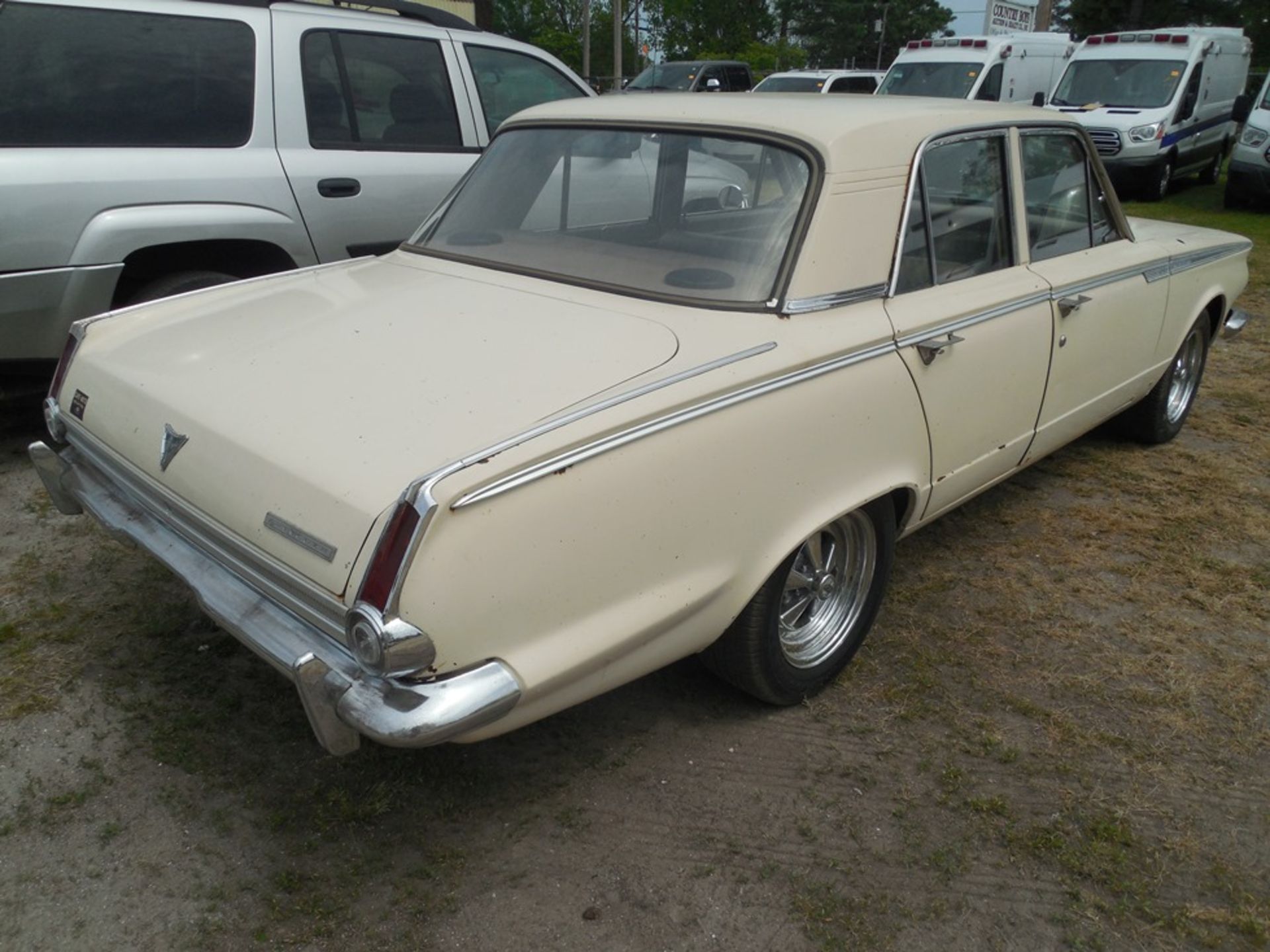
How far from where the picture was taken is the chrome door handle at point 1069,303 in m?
3.51

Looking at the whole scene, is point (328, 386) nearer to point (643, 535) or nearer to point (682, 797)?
point (643, 535)

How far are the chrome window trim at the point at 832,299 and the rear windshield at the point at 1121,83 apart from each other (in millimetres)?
12508

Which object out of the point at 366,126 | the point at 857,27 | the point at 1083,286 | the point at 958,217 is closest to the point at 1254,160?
the point at 1083,286

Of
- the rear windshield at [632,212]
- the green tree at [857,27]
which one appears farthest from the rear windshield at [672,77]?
the green tree at [857,27]

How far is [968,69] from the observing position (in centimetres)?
1466

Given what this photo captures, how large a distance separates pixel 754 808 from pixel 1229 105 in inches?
657

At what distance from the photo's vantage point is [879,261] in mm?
2895

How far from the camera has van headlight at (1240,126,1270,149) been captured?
11820mm

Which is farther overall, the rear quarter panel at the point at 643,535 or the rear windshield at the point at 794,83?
the rear windshield at the point at 794,83

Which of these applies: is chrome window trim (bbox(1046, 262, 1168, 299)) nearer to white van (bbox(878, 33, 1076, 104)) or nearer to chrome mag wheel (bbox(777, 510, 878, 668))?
chrome mag wheel (bbox(777, 510, 878, 668))

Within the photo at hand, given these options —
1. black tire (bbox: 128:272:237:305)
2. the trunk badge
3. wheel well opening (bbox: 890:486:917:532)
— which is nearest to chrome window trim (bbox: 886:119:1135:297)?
wheel well opening (bbox: 890:486:917:532)

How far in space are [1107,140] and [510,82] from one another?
10.2 metres

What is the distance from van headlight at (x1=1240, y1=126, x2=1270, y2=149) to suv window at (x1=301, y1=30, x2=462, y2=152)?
1065 cm

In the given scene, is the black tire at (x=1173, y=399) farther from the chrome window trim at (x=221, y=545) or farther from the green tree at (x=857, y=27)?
the green tree at (x=857, y=27)
